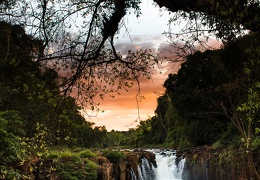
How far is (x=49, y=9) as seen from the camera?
18.3 feet

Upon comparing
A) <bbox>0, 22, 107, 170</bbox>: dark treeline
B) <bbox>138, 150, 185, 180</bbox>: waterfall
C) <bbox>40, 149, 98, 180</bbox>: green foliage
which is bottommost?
<bbox>138, 150, 185, 180</bbox>: waterfall

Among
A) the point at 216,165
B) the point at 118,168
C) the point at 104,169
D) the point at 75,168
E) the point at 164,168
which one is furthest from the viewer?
the point at 164,168

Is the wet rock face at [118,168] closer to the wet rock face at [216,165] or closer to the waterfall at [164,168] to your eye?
the waterfall at [164,168]

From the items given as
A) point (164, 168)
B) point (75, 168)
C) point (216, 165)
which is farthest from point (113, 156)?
point (164, 168)

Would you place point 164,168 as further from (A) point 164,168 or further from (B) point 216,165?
(B) point 216,165

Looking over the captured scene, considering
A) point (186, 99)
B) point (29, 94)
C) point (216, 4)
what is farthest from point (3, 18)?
point (186, 99)

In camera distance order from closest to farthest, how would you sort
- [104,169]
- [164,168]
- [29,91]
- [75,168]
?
[29,91], [75,168], [104,169], [164,168]

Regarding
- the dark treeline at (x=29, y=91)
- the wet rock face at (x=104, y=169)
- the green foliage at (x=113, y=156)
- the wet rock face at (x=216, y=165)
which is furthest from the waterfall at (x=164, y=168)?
the dark treeline at (x=29, y=91)

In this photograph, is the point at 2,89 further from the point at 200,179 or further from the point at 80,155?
the point at 200,179

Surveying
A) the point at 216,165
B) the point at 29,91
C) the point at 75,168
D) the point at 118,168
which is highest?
the point at 29,91

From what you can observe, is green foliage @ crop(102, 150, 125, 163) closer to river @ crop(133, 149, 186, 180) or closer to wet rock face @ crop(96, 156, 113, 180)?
wet rock face @ crop(96, 156, 113, 180)

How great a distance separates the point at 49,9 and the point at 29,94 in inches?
57.1

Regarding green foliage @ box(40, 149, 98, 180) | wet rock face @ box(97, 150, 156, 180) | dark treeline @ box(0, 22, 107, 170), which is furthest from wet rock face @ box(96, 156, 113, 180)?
dark treeline @ box(0, 22, 107, 170)

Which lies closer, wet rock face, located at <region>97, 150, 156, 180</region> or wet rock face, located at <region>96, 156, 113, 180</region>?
wet rock face, located at <region>96, 156, 113, 180</region>
